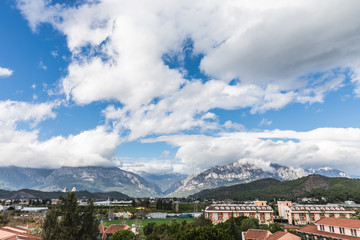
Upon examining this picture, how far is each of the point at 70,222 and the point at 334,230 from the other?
5987 cm

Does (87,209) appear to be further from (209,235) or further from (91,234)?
(209,235)

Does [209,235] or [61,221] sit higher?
[61,221]

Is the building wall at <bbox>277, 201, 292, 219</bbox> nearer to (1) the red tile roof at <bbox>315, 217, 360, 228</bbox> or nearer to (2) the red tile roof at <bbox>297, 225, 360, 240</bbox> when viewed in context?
(2) the red tile roof at <bbox>297, 225, 360, 240</bbox>

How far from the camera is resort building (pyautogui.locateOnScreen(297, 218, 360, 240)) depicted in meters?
53.9

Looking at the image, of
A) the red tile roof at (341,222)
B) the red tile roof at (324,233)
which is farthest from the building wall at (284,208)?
the red tile roof at (341,222)

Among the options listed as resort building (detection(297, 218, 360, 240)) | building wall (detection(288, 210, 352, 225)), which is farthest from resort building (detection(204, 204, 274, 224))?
resort building (detection(297, 218, 360, 240))

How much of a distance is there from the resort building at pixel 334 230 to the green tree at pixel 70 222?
54.4 meters

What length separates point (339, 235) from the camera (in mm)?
56625

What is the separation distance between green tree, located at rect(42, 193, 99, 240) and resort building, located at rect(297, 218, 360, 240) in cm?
5445

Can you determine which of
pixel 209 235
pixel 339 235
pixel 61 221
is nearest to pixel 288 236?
pixel 339 235

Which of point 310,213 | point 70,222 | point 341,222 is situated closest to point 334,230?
point 341,222

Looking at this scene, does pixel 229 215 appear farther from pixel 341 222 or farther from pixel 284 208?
pixel 341 222

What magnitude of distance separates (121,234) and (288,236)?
41.6m

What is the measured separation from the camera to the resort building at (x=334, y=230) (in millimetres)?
53944
